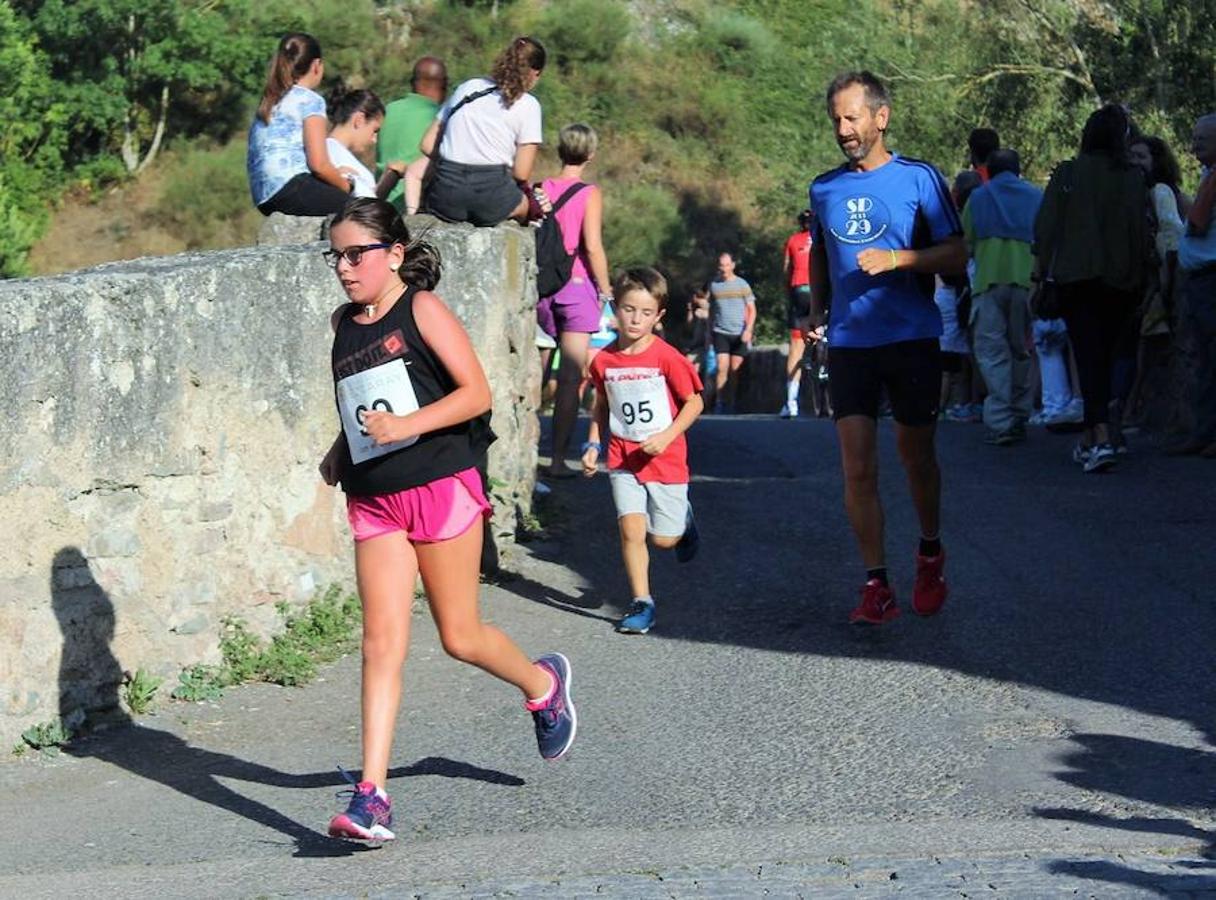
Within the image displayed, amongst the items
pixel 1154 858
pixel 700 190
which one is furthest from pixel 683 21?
pixel 1154 858

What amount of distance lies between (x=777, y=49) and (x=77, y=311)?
38397mm

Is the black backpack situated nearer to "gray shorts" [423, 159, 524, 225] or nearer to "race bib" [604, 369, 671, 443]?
"gray shorts" [423, 159, 524, 225]

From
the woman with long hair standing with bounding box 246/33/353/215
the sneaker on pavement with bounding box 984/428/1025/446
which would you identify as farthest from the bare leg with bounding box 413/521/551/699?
the sneaker on pavement with bounding box 984/428/1025/446

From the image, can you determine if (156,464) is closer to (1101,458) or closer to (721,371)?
(1101,458)

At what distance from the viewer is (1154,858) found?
5.11m

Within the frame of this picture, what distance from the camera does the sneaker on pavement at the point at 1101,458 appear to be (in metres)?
12.0

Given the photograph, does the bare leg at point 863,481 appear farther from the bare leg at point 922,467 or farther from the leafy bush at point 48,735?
the leafy bush at point 48,735

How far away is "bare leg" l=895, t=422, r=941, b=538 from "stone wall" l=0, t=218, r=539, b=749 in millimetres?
2328

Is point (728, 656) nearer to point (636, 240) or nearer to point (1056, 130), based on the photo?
point (1056, 130)

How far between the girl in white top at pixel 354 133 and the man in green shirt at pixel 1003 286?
14.1ft

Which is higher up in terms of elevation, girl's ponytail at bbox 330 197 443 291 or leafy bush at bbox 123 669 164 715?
girl's ponytail at bbox 330 197 443 291

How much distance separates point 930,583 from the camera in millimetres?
8312

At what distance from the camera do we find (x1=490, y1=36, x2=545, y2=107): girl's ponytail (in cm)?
1006

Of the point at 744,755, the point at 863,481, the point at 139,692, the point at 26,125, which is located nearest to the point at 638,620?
the point at 863,481
